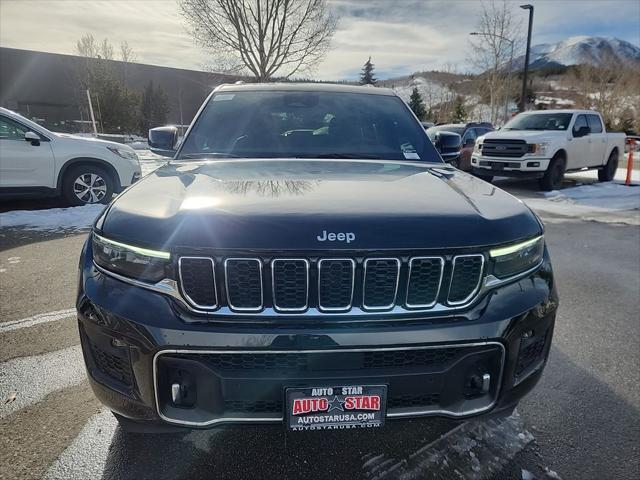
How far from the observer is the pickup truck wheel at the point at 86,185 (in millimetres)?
7184

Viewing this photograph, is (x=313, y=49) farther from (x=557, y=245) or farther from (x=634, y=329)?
(x=634, y=329)

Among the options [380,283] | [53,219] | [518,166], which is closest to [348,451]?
[380,283]

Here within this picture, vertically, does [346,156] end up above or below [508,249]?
above

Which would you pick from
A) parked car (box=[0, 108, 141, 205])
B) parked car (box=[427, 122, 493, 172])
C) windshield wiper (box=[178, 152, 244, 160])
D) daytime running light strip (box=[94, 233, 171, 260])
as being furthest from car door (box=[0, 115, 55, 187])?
parked car (box=[427, 122, 493, 172])

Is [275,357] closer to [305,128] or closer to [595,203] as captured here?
[305,128]

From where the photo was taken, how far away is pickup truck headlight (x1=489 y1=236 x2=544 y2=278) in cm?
172

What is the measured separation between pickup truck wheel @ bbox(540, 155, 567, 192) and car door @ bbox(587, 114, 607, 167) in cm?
153

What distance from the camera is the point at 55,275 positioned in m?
4.41

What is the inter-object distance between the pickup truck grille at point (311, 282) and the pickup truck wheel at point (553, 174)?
1058 cm

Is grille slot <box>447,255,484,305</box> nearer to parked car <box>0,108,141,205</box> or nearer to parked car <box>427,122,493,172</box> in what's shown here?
parked car <box>0,108,141,205</box>

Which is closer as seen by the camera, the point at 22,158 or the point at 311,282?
the point at 311,282

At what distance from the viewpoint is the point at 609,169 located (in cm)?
1304

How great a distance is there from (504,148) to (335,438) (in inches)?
407

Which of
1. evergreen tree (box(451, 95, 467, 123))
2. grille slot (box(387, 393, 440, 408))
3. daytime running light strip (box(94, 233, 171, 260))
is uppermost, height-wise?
evergreen tree (box(451, 95, 467, 123))
